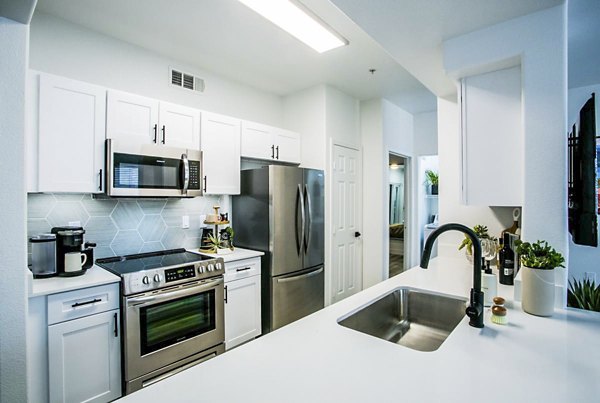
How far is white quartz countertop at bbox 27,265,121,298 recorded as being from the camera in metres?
1.69

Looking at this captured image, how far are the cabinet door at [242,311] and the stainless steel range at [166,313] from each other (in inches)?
5.8

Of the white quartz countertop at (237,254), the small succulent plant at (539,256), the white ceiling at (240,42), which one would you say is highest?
the white ceiling at (240,42)

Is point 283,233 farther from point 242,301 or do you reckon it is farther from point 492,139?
point 492,139

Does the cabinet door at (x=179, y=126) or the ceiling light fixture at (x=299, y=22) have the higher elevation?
the ceiling light fixture at (x=299, y=22)

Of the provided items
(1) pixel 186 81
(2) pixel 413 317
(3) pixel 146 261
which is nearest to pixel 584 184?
(2) pixel 413 317

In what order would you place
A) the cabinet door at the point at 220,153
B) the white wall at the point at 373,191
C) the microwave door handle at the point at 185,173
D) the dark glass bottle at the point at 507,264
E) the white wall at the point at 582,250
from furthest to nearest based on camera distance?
1. the white wall at the point at 373,191
2. the white wall at the point at 582,250
3. the cabinet door at the point at 220,153
4. the microwave door handle at the point at 185,173
5. the dark glass bottle at the point at 507,264

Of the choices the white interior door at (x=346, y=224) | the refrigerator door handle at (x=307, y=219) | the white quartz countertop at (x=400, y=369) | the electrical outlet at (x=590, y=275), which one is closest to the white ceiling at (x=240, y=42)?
the white interior door at (x=346, y=224)

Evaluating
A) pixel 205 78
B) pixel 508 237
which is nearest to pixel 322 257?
pixel 508 237

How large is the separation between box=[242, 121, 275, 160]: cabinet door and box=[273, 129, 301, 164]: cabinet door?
0.27 ft

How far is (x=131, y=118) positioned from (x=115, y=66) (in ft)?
1.98

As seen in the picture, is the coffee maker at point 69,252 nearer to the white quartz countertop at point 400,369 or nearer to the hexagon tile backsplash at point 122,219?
Result: the hexagon tile backsplash at point 122,219

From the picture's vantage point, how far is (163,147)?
2.46 metres

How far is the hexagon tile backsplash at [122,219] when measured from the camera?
86.5 inches

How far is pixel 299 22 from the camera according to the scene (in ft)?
7.43
